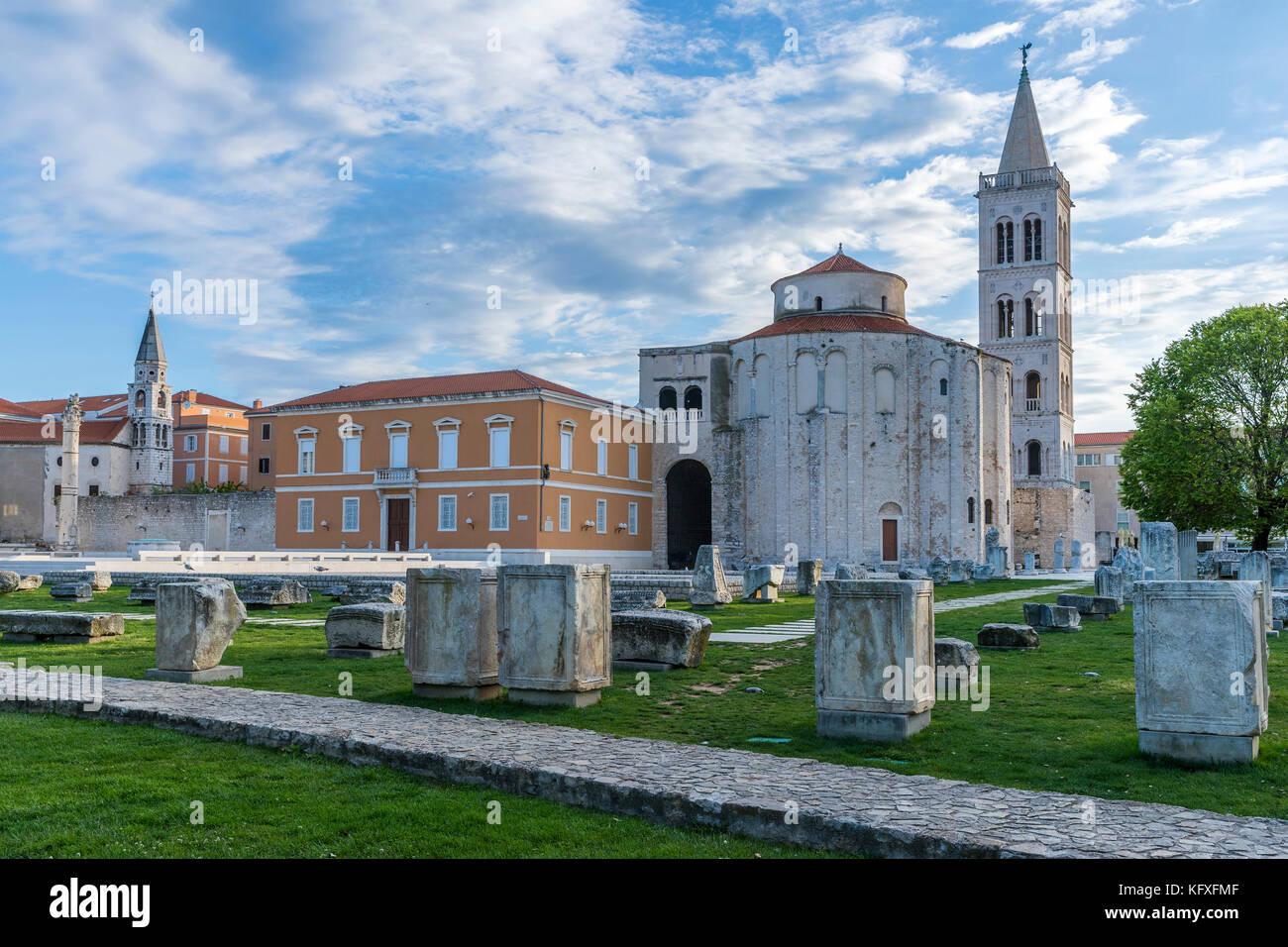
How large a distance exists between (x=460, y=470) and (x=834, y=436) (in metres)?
16.3

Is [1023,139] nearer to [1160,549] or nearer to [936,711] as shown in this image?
[1160,549]

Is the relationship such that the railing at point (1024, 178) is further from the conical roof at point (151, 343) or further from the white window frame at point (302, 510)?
the conical roof at point (151, 343)

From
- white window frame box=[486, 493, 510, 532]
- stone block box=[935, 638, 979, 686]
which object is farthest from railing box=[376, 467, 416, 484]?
stone block box=[935, 638, 979, 686]

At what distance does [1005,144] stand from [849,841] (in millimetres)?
67331

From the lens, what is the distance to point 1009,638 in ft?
40.5

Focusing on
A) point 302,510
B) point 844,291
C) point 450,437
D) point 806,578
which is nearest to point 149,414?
point 302,510

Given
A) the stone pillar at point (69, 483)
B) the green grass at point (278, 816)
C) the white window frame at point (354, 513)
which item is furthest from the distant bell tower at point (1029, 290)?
the green grass at point (278, 816)

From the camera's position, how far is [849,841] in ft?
14.9

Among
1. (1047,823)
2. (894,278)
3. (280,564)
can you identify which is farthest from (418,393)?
(1047,823)

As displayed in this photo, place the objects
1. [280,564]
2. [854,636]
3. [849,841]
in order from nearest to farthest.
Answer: [849,841], [854,636], [280,564]

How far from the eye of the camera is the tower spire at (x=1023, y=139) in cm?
6238

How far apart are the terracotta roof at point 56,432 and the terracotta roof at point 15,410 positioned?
1793mm

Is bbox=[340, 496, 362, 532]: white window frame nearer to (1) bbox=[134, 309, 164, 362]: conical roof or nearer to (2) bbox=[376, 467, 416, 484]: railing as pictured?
(2) bbox=[376, 467, 416, 484]: railing

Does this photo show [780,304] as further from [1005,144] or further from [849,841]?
[849,841]
